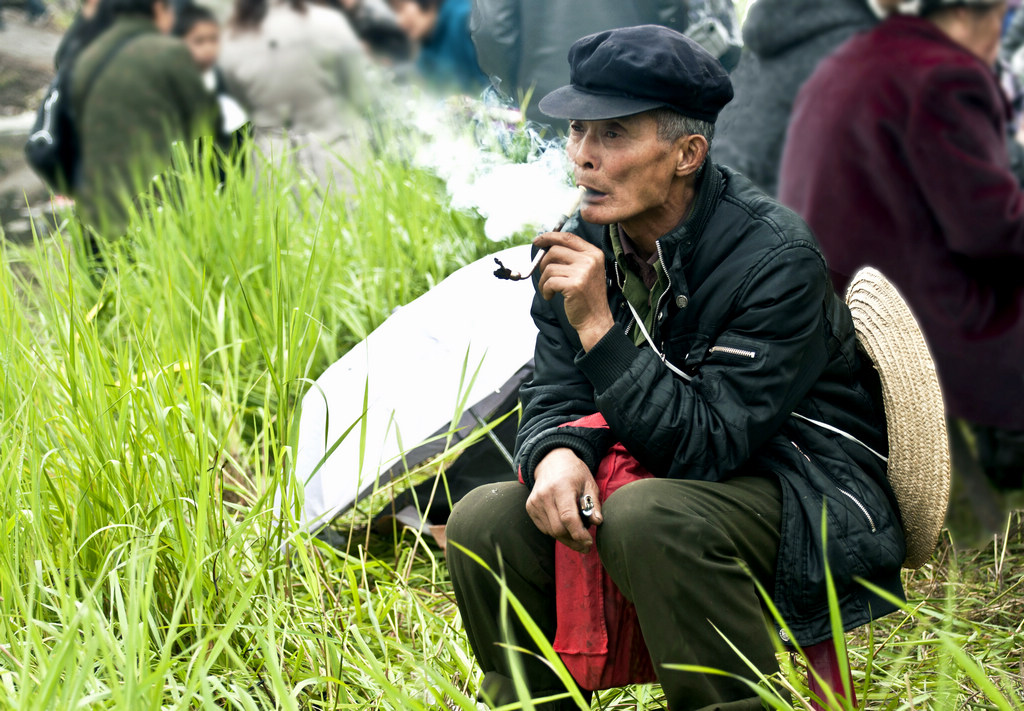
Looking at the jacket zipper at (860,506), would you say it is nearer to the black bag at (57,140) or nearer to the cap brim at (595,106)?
the cap brim at (595,106)

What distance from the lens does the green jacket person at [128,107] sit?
17.2 ft

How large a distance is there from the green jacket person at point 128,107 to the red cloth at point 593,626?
3970 mm

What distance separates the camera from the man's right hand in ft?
5.85

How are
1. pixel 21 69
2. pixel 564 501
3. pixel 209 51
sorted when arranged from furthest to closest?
1. pixel 21 69
2. pixel 209 51
3. pixel 564 501

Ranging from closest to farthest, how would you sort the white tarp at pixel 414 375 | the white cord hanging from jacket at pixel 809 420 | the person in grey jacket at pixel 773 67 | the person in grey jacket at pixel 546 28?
the white cord hanging from jacket at pixel 809 420, the white tarp at pixel 414 375, the person in grey jacket at pixel 773 67, the person in grey jacket at pixel 546 28

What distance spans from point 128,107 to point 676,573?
448 centimetres

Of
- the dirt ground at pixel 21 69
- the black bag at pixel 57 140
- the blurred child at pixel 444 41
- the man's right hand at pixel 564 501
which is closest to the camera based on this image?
the man's right hand at pixel 564 501

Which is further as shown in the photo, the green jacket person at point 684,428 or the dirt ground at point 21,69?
the dirt ground at point 21,69

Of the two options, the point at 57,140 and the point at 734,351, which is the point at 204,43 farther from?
the point at 734,351

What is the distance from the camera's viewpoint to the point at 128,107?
5.28 meters

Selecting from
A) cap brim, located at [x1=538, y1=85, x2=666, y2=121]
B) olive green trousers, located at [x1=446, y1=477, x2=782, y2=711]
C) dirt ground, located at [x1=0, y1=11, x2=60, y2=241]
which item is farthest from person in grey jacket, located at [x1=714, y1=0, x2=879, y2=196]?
dirt ground, located at [x1=0, y1=11, x2=60, y2=241]

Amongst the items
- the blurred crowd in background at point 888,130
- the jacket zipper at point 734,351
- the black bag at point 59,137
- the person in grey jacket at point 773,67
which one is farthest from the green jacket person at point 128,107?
the jacket zipper at point 734,351

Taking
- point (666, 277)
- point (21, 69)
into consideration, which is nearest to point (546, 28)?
point (666, 277)

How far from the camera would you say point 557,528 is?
1.80m
